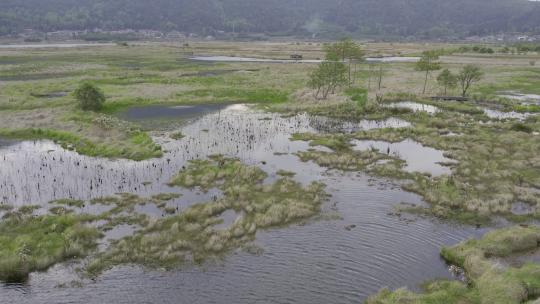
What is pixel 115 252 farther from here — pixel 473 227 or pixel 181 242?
pixel 473 227

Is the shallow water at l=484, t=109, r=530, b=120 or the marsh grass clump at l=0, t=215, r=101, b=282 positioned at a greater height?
the shallow water at l=484, t=109, r=530, b=120

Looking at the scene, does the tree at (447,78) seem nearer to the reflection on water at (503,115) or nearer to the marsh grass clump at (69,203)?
the reflection on water at (503,115)

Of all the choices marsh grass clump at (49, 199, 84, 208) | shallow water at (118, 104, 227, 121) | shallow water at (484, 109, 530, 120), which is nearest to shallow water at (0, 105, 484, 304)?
marsh grass clump at (49, 199, 84, 208)

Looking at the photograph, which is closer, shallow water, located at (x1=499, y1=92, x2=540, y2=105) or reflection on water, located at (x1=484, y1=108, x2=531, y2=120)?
reflection on water, located at (x1=484, y1=108, x2=531, y2=120)

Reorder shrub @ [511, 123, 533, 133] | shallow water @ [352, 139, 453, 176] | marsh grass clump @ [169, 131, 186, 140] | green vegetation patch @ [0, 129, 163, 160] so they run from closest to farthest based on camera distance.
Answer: shallow water @ [352, 139, 453, 176] → green vegetation patch @ [0, 129, 163, 160] → marsh grass clump @ [169, 131, 186, 140] → shrub @ [511, 123, 533, 133]

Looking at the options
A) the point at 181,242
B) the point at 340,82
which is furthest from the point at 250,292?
the point at 340,82

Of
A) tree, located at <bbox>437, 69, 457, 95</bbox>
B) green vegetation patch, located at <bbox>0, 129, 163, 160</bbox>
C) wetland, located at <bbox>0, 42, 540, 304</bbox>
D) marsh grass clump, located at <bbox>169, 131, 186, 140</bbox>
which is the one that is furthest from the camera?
tree, located at <bbox>437, 69, 457, 95</bbox>

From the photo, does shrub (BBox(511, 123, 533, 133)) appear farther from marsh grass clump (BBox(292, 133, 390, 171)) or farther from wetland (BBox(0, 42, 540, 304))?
marsh grass clump (BBox(292, 133, 390, 171))

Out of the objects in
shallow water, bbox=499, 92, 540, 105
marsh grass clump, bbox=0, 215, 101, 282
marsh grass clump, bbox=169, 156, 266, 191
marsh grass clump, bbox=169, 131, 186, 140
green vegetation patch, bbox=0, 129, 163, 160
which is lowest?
marsh grass clump, bbox=0, 215, 101, 282
